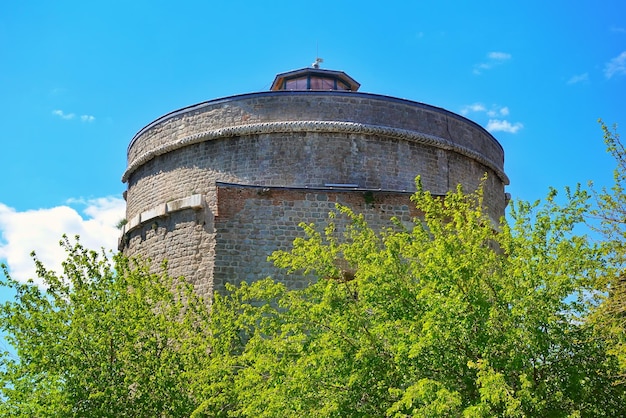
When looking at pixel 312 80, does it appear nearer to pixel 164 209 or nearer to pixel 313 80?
pixel 313 80

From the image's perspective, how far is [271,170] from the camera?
18.6 m

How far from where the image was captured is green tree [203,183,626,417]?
10.1 meters

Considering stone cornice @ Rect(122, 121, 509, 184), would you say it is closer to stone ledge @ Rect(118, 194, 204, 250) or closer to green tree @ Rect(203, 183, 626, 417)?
stone ledge @ Rect(118, 194, 204, 250)

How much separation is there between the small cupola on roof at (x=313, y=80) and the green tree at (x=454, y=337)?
10675 mm

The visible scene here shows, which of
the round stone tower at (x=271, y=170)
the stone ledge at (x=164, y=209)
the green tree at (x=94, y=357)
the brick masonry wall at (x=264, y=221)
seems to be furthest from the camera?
the stone ledge at (x=164, y=209)

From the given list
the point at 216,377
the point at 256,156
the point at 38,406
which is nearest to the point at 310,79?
the point at 256,156

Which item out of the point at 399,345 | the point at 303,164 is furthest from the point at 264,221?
the point at 399,345

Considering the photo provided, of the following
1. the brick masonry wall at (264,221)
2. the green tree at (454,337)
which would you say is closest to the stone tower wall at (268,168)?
the brick masonry wall at (264,221)

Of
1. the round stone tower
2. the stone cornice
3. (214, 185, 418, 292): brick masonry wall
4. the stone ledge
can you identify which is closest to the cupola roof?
the round stone tower

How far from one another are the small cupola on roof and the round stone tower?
308cm

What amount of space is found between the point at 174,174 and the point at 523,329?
11.4 meters

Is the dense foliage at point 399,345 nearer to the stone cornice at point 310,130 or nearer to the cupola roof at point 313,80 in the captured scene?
the stone cornice at point 310,130

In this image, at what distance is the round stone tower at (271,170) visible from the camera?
17.7m

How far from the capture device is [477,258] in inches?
435
